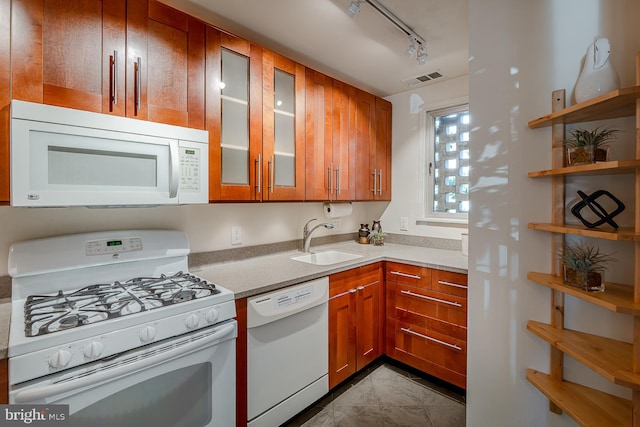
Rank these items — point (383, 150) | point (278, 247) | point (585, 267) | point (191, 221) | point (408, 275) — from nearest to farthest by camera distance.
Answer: point (585, 267) → point (191, 221) → point (408, 275) → point (278, 247) → point (383, 150)

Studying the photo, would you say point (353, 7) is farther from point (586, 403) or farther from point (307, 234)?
point (586, 403)

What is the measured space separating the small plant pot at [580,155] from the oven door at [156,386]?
157cm

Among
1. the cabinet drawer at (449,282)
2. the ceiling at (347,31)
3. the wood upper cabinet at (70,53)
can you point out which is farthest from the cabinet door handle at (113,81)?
the cabinet drawer at (449,282)

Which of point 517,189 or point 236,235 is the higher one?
point 517,189

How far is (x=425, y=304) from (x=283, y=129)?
1614 mm

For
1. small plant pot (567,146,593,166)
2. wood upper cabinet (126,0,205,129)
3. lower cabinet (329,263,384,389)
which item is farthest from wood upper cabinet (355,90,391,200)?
small plant pot (567,146,593,166)

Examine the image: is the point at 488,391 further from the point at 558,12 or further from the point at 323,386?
the point at 558,12

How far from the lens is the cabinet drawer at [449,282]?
2021 mm

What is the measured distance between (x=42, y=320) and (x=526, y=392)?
200 cm

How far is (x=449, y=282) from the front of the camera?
2.08 metres

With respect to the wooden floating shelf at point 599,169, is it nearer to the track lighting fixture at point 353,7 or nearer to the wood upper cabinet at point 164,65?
the track lighting fixture at point 353,7

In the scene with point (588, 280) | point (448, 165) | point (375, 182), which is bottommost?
point (588, 280)

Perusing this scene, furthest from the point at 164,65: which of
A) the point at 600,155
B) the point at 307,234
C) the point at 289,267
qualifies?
the point at 600,155

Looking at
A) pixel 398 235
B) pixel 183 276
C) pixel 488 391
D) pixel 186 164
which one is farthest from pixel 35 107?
pixel 398 235
